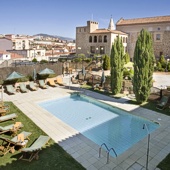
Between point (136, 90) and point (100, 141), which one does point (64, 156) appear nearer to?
point (100, 141)

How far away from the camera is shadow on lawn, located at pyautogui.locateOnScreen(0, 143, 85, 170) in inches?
271

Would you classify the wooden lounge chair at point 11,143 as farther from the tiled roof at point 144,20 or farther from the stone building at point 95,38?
the tiled roof at point 144,20

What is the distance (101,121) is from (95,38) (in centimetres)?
3235

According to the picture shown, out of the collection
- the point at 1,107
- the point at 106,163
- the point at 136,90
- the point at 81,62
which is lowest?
the point at 106,163

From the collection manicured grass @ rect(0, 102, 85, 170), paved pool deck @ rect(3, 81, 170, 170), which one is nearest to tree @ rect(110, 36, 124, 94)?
paved pool deck @ rect(3, 81, 170, 170)

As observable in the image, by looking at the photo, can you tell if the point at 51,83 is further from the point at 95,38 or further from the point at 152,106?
the point at 95,38

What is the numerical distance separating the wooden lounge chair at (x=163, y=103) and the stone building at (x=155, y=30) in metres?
28.8

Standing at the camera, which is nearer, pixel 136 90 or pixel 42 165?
pixel 42 165

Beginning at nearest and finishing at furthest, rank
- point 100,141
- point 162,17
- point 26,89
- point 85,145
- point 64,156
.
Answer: point 64,156 < point 85,145 < point 100,141 < point 26,89 < point 162,17

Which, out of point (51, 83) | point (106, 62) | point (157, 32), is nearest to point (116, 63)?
point (51, 83)

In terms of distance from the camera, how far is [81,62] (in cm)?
2892

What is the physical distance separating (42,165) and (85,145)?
2204mm

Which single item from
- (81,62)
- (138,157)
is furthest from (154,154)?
(81,62)

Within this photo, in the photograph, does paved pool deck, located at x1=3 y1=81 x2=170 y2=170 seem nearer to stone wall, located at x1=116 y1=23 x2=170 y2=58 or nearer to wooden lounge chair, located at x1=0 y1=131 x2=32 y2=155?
wooden lounge chair, located at x1=0 y1=131 x2=32 y2=155
